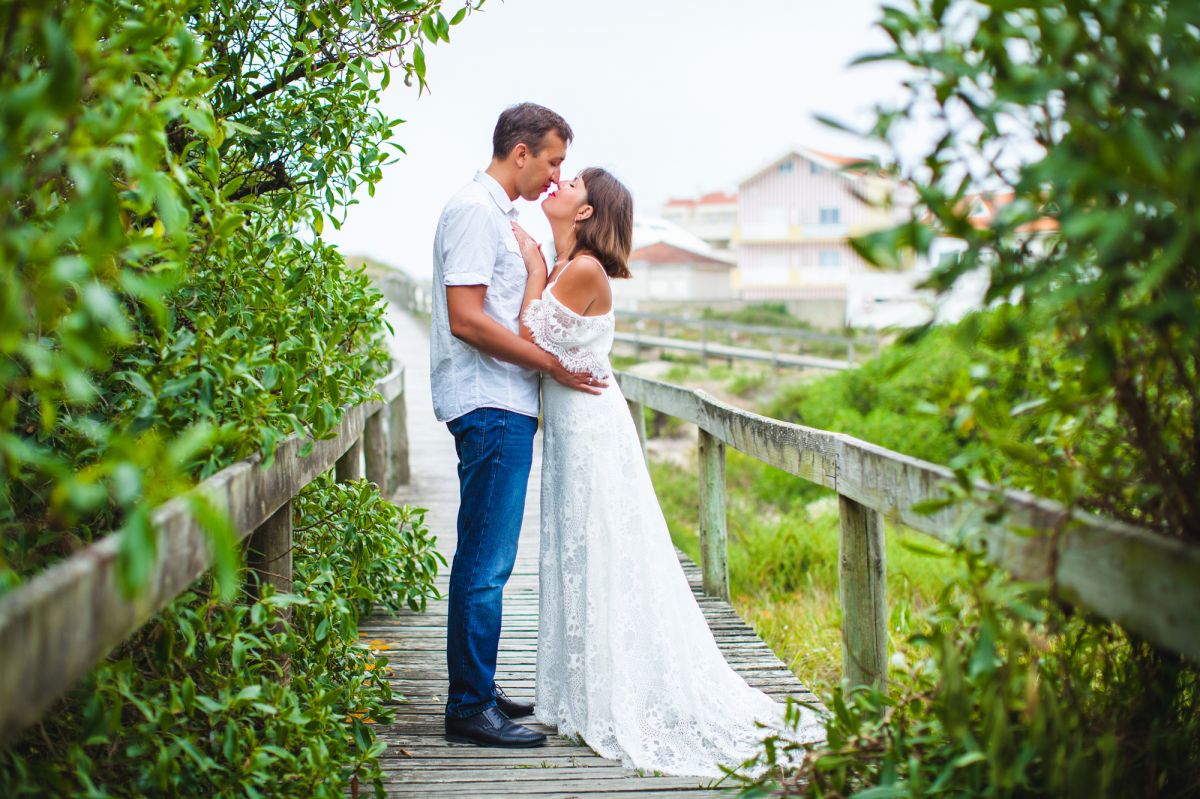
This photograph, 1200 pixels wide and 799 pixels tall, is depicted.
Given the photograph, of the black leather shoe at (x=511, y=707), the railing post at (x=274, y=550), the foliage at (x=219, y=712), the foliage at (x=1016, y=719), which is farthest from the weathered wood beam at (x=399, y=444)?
the foliage at (x=1016, y=719)

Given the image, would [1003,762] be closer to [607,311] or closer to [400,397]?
[607,311]

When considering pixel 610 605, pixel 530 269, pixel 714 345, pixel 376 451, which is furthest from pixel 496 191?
pixel 714 345

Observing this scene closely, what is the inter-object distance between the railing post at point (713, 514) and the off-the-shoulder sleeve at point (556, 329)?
144cm

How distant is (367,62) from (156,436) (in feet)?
4.82

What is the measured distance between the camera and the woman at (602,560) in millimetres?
3328

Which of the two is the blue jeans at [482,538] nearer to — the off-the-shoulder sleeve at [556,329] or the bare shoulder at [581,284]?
the off-the-shoulder sleeve at [556,329]

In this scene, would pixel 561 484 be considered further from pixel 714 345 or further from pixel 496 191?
pixel 714 345

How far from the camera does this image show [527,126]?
3.42 meters

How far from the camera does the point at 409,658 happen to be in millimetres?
4188

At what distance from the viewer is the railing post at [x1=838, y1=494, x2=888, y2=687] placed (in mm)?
2988

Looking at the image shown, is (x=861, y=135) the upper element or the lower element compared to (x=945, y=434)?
upper

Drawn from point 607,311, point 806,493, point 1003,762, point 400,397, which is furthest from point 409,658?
point 806,493

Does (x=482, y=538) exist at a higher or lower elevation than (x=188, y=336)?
lower

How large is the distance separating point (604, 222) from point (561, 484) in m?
0.88
